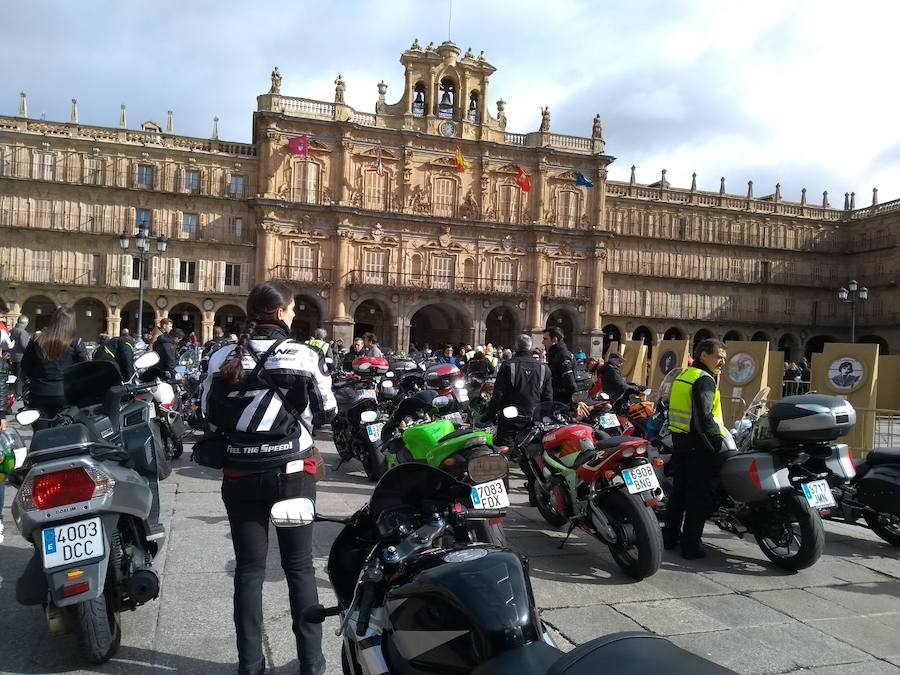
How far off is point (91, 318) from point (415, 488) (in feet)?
112

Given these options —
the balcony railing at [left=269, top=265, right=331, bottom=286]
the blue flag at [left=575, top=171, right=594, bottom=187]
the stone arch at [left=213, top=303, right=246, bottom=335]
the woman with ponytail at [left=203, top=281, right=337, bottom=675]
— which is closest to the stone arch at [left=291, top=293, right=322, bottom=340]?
the balcony railing at [left=269, top=265, right=331, bottom=286]

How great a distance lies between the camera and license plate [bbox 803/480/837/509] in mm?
4641

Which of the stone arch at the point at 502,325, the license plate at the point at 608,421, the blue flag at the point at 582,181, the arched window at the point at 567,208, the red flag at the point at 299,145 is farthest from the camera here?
the arched window at the point at 567,208

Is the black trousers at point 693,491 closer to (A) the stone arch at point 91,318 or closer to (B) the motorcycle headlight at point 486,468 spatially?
(B) the motorcycle headlight at point 486,468

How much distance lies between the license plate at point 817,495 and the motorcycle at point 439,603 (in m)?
2.84

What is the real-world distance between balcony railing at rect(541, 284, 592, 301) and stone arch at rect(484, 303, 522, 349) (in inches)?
80.5

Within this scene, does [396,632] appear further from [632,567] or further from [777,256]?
[777,256]

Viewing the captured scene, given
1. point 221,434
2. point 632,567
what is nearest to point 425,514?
point 221,434

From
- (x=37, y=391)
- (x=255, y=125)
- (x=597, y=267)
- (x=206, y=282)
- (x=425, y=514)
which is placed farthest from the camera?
(x=597, y=267)

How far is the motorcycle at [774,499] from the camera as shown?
15.2ft

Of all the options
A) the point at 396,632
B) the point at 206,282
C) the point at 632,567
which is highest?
the point at 206,282

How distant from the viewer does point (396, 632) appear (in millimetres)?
2098

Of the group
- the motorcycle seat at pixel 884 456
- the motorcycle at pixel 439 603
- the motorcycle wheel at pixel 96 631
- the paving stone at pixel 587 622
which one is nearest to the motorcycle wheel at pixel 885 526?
the motorcycle seat at pixel 884 456

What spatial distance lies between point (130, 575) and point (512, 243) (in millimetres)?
34101
